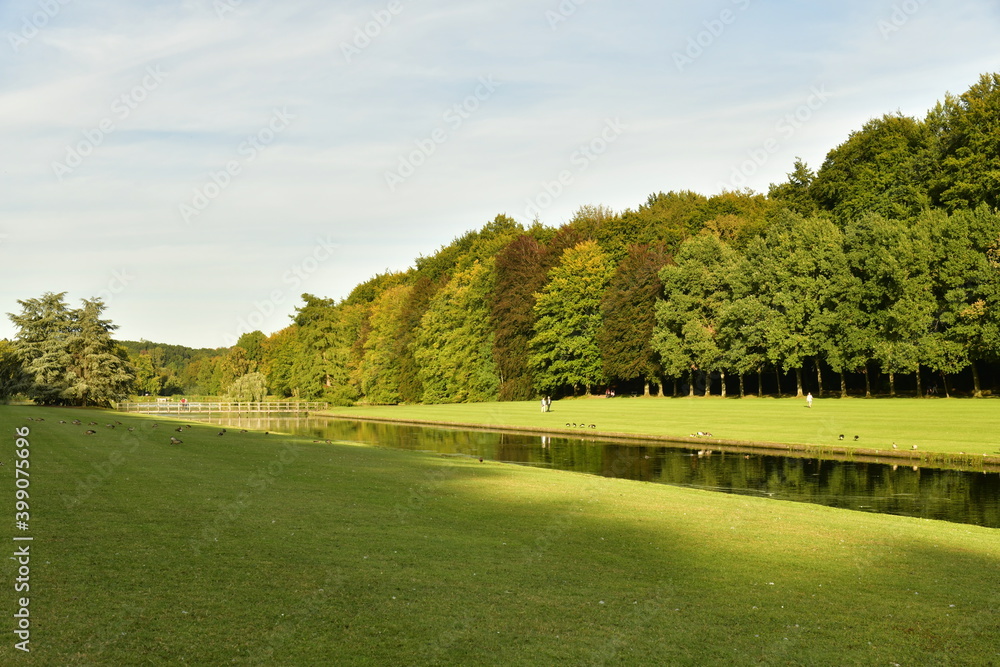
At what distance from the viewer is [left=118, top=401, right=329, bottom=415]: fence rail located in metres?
90.6

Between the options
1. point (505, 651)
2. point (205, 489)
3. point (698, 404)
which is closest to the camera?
point (505, 651)

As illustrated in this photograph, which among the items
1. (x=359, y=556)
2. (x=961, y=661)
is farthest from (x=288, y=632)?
(x=961, y=661)

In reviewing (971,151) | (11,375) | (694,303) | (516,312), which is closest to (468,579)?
(971,151)

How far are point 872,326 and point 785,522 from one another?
54.2 m

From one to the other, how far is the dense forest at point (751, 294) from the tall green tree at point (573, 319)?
24 cm

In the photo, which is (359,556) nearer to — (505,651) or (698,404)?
(505,651)

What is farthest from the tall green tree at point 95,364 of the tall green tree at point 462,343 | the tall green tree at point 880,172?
the tall green tree at point 880,172

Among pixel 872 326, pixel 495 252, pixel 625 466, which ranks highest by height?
pixel 495 252

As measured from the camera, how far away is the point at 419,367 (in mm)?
115062

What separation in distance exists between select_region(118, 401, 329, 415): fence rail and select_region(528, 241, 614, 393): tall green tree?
33.7 meters

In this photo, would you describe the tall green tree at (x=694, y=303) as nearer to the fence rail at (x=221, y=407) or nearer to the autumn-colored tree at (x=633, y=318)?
the autumn-colored tree at (x=633, y=318)

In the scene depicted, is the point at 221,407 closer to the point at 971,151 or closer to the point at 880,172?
the point at 880,172

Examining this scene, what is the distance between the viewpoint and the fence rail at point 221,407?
9062cm

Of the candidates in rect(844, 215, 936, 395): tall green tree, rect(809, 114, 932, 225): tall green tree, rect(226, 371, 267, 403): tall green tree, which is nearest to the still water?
rect(844, 215, 936, 395): tall green tree
